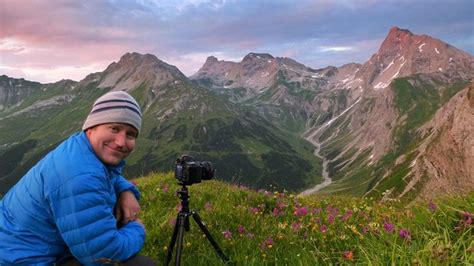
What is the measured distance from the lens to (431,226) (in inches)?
210

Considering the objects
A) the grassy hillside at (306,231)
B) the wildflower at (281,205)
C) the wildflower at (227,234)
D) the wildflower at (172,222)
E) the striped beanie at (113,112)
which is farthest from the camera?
the wildflower at (281,205)

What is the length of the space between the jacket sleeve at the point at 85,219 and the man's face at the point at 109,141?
527 millimetres

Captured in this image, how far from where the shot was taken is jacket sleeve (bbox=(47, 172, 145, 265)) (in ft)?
14.0

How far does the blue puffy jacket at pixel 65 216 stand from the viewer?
168 inches

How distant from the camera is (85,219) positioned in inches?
168

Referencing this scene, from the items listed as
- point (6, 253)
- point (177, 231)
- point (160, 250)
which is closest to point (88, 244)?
point (6, 253)

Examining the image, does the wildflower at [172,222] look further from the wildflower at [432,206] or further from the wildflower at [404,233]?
the wildflower at [432,206]

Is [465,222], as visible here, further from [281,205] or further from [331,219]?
[281,205]

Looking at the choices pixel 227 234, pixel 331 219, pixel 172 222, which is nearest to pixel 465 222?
pixel 331 219

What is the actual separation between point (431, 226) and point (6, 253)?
5070 millimetres

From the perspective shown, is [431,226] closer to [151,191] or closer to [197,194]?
[197,194]

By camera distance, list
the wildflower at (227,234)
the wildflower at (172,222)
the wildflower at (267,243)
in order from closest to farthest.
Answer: the wildflower at (267,243), the wildflower at (227,234), the wildflower at (172,222)

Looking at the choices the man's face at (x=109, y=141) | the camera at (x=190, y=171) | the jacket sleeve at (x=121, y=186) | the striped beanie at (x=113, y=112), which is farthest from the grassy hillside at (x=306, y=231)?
the striped beanie at (x=113, y=112)

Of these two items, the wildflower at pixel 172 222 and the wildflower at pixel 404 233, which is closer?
the wildflower at pixel 404 233
